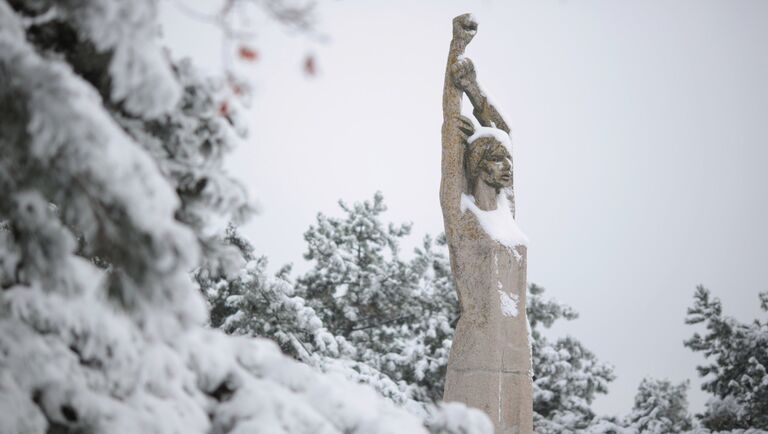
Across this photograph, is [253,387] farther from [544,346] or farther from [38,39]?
[544,346]

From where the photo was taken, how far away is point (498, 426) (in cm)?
571

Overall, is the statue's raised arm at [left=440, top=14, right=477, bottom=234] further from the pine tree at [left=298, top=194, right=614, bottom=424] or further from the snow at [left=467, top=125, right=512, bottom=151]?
the pine tree at [left=298, top=194, right=614, bottom=424]

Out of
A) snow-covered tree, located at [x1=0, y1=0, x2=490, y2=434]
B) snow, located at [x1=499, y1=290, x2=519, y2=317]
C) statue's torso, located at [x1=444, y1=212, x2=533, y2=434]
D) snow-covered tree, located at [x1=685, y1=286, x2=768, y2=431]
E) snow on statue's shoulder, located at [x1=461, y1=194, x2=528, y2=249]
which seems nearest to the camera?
snow-covered tree, located at [x1=0, y1=0, x2=490, y2=434]

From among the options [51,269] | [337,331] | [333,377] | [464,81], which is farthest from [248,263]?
[51,269]

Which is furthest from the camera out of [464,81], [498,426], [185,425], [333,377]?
[464,81]

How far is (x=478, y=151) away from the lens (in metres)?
6.15

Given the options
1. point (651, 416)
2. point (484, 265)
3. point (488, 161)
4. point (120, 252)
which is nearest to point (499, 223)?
point (484, 265)

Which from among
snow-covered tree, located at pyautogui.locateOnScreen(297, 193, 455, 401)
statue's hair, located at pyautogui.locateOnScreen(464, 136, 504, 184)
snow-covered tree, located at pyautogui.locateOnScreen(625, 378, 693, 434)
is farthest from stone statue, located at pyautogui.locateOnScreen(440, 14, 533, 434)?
snow-covered tree, located at pyautogui.locateOnScreen(625, 378, 693, 434)

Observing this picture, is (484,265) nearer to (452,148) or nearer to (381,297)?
(452,148)

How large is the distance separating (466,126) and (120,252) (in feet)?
14.3

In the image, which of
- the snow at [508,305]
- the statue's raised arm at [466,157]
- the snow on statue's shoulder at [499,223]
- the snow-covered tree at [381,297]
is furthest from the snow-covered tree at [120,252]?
the snow-covered tree at [381,297]

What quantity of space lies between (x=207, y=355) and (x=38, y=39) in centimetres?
123

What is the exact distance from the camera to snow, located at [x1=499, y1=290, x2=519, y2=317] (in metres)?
5.92

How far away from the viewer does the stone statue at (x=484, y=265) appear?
19.0 feet
